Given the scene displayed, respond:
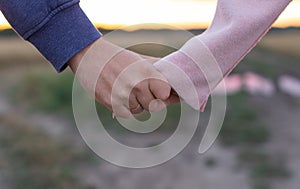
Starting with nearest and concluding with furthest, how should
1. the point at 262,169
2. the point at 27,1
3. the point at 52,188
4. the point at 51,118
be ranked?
the point at 27,1 → the point at 52,188 → the point at 262,169 → the point at 51,118

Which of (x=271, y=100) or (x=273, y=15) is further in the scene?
(x=271, y=100)

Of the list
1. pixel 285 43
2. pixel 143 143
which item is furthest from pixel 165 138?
pixel 285 43

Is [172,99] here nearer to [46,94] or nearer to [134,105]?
[134,105]

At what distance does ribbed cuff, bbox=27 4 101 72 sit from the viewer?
1.09 m

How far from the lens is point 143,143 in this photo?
4.18 meters

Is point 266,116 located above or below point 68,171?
below

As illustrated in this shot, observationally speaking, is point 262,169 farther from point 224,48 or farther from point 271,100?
point 224,48

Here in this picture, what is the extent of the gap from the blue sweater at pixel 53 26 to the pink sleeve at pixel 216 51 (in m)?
0.12

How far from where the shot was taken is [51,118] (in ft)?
15.0

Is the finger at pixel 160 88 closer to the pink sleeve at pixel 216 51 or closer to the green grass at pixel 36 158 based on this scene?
the pink sleeve at pixel 216 51

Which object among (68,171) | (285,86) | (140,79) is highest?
(140,79)

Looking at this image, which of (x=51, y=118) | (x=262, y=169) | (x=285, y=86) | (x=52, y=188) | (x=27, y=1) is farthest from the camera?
(x=285, y=86)

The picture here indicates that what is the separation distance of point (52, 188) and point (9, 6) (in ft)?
8.99

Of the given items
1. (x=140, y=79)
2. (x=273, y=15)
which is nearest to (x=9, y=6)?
(x=140, y=79)
